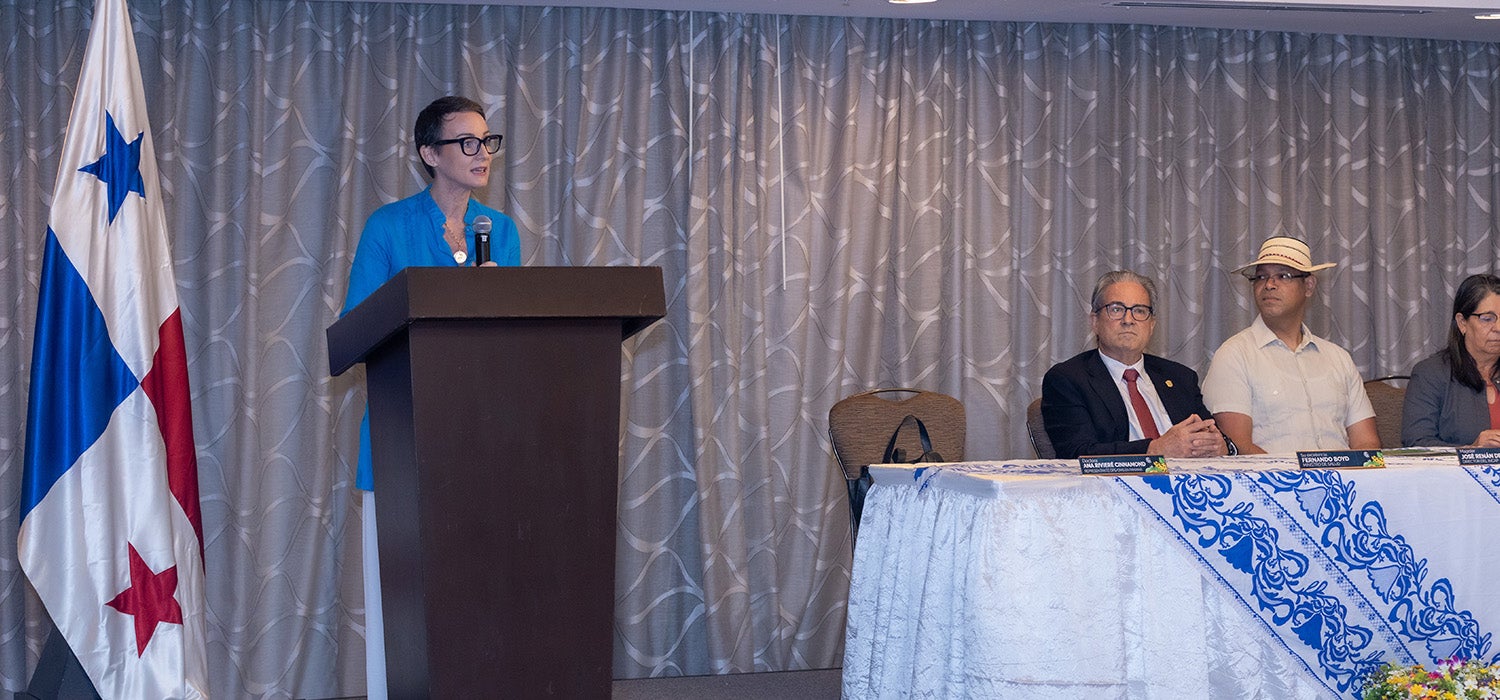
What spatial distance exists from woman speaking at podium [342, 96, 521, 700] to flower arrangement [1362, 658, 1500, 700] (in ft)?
6.44

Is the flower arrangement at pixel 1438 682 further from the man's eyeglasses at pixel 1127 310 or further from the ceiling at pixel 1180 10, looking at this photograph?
the ceiling at pixel 1180 10

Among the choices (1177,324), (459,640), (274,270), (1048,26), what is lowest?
(459,640)

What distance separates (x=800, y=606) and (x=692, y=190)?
1.58 m

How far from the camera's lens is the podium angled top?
1.69 metres

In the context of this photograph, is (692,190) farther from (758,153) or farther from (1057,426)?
(1057,426)

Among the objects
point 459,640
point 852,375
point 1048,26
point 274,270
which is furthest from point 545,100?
point 459,640

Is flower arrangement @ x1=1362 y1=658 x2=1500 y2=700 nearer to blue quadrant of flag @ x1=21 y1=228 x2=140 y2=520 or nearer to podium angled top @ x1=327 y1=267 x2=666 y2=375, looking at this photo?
podium angled top @ x1=327 y1=267 x2=666 y2=375

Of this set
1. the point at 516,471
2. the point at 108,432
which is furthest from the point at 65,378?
the point at 516,471

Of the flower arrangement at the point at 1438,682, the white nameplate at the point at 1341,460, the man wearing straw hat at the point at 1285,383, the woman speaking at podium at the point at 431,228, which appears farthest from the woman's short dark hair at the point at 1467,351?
the woman speaking at podium at the point at 431,228

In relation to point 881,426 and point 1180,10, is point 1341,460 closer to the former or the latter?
point 881,426

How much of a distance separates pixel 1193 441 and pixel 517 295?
6.54ft

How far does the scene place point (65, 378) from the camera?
3184 mm

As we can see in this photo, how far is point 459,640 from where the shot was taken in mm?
1731

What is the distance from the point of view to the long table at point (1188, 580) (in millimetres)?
2471
